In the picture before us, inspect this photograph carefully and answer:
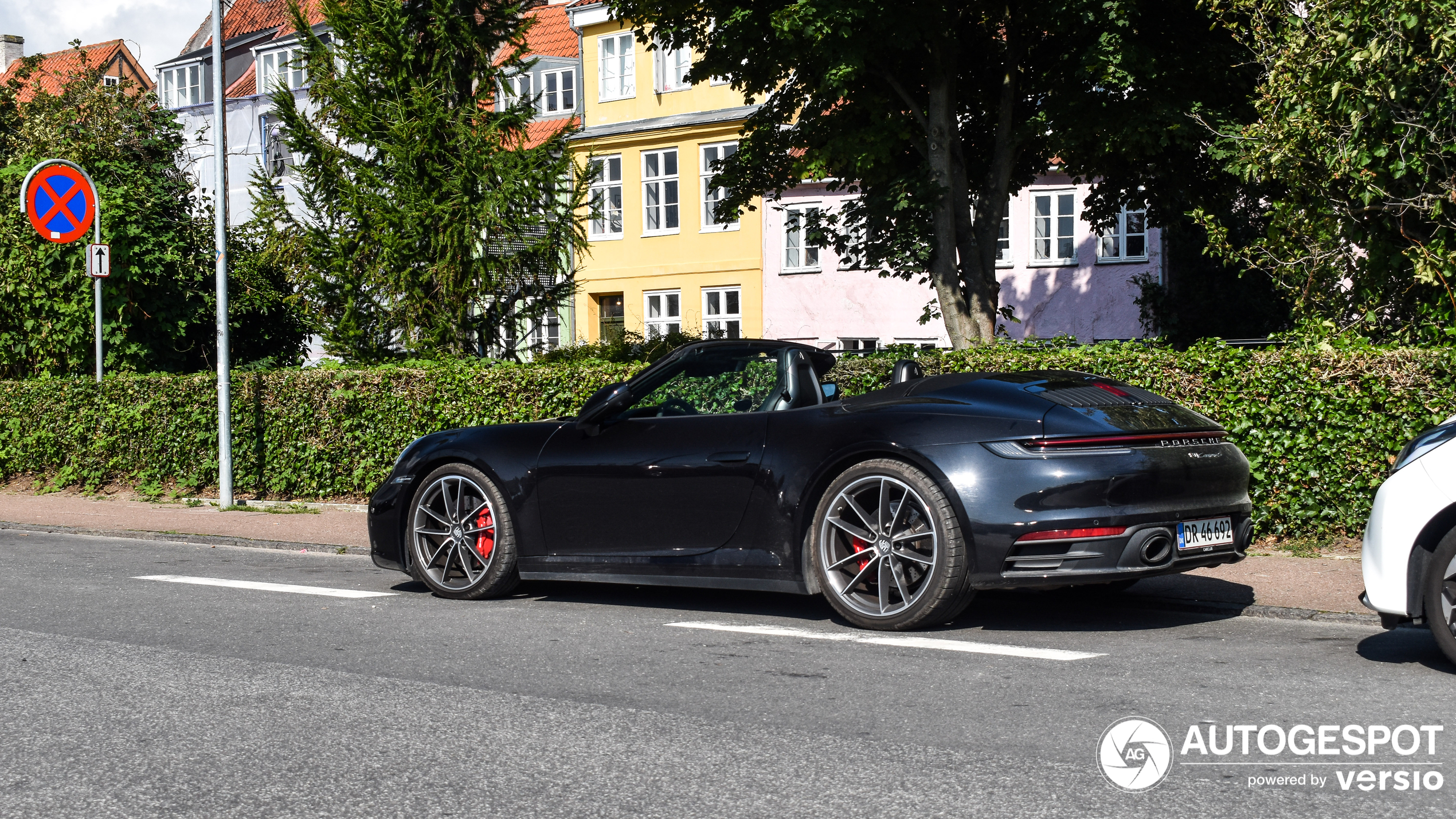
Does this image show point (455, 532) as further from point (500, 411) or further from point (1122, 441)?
point (500, 411)

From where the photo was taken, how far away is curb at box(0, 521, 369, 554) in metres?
11.9

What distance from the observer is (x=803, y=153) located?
712 inches

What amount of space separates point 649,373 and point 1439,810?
4832 mm

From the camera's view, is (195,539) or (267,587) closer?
(267,587)

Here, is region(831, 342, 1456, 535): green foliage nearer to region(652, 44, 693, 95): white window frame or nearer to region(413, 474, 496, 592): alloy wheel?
region(413, 474, 496, 592): alloy wheel

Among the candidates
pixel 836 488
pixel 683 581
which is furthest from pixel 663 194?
pixel 836 488

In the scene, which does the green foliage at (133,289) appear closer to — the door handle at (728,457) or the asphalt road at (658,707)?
the asphalt road at (658,707)

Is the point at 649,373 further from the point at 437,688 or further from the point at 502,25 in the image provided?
the point at 502,25

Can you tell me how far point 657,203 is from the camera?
37906 millimetres

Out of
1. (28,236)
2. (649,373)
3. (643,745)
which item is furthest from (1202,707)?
(28,236)

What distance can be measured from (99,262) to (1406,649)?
1526 centimetres

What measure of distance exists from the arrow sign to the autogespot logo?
1522 centimetres

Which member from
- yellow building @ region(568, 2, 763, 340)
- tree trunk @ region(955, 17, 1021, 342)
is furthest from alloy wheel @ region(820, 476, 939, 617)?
yellow building @ region(568, 2, 763, 340)

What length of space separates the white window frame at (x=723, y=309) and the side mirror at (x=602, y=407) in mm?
28362
